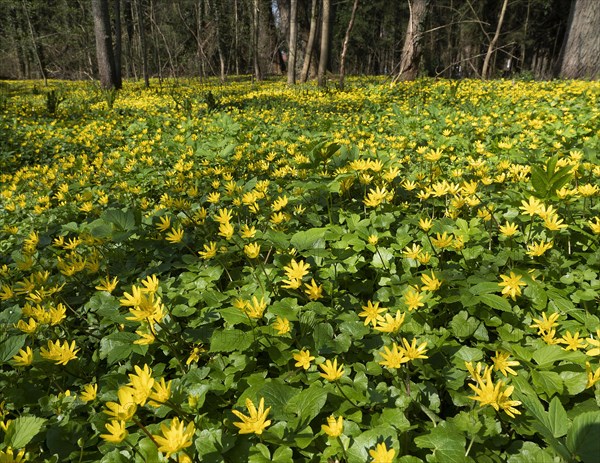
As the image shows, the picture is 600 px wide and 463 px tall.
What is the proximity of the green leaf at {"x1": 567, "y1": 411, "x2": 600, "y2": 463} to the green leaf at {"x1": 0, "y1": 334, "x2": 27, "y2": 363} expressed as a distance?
6.48 feet

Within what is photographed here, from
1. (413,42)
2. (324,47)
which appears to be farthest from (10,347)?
(324,47)

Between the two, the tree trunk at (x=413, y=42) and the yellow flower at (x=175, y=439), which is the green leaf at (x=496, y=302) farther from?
the tree trunk at (x=413, y=42)

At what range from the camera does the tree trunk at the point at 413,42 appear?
9.53m

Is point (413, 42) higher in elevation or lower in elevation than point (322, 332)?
higher

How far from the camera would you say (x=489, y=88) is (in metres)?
8.66

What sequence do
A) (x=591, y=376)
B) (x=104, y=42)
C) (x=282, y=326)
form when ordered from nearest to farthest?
(x=591, y=376) < (x=282, y=326) < (x=104, y=42)

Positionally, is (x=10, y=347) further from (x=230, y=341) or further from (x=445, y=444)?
(x=445, y=444)

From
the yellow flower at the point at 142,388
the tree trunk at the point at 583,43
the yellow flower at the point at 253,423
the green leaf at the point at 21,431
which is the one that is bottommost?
the green leaf at the point at 21,431

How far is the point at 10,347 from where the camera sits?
1614mm

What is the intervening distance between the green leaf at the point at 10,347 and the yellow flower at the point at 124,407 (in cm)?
72

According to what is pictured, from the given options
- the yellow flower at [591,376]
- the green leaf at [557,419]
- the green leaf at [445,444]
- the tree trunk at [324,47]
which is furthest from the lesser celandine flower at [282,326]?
the tree trunk at [324,47]

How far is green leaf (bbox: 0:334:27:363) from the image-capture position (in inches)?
62.5

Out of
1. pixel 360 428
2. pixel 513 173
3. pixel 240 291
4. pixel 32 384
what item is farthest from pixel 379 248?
pixel 32 384

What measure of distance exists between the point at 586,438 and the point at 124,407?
1.31 metres
